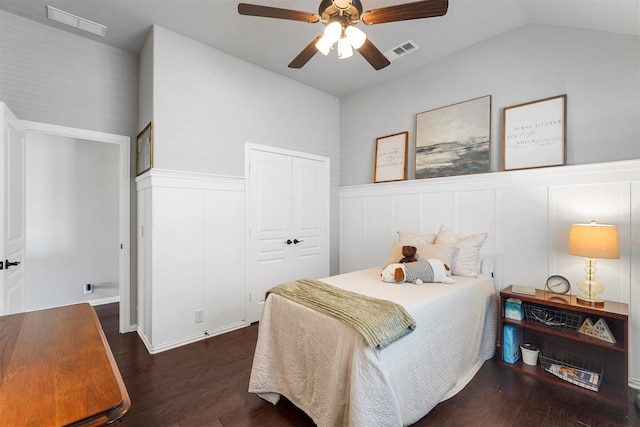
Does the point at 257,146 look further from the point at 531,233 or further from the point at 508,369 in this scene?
the point at 508,369

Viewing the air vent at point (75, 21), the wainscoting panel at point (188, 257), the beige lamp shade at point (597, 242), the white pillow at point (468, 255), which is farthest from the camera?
the wainscoting panel at point (188, 257)

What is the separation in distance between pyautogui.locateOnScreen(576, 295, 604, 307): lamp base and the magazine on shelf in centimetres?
52

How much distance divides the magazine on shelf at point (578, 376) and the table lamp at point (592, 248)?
1.73ft

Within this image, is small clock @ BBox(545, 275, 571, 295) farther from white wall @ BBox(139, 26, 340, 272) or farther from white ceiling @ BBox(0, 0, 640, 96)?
white wall @ BBox(139, 26, 340, 272)

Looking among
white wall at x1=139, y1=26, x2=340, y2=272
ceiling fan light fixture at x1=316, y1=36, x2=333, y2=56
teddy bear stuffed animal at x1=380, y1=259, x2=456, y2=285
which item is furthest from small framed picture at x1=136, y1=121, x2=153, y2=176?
teddy bear stuffed animal at x1=380, y1=259, x2=456, y2=285

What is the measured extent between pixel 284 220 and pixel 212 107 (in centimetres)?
155

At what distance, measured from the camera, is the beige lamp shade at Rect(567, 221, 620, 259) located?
195cm

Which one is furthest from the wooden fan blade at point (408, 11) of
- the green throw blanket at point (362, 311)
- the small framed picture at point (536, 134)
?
the green throw blanket at point (362, 311)

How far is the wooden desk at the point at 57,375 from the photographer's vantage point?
0.65 m

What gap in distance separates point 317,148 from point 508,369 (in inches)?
128

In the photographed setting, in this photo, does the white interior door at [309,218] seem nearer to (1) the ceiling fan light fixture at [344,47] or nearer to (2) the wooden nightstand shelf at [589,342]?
(1) the ceiling fan light fixture at [344,47]

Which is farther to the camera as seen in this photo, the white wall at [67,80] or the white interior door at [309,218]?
the white interior door at [309,218]

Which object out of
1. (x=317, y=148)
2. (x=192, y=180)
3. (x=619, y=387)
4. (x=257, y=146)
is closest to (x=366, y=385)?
(x=619, y=387)

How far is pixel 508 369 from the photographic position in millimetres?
2332
